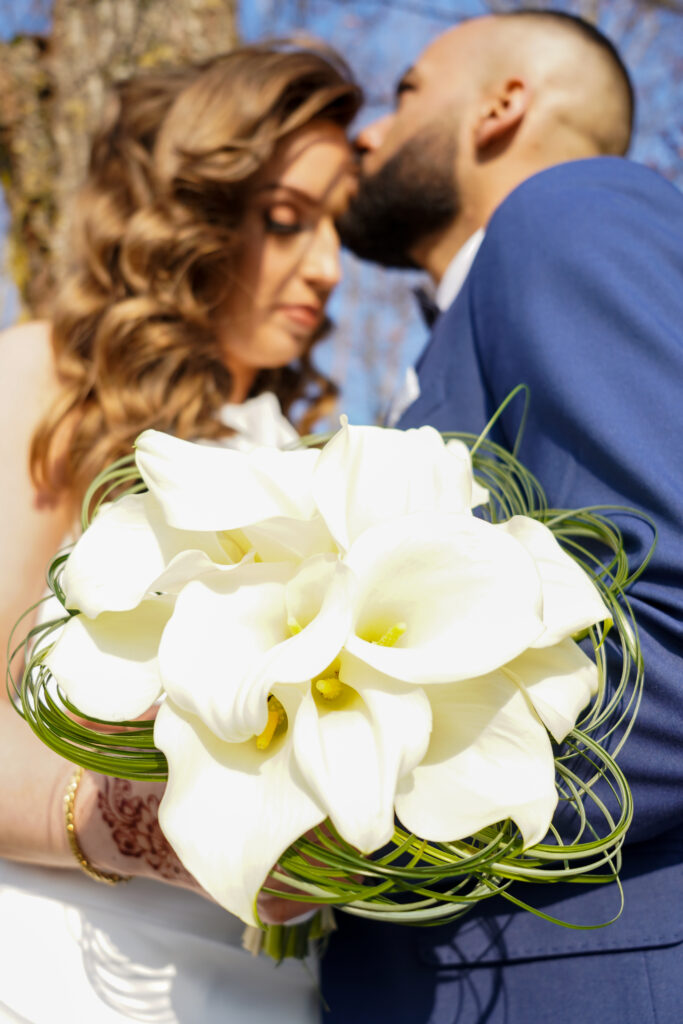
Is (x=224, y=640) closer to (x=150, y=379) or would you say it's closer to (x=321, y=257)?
(x=150, y=379)

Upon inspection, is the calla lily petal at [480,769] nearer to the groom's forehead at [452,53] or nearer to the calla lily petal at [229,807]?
the calla lily petal at [229,807]

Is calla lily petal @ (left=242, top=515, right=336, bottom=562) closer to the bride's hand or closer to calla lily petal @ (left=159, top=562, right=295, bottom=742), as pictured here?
calla lily petal @ (left=159, top=562, right=295, bottom=742)

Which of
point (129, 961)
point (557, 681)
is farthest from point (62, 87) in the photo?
point (557, 681)

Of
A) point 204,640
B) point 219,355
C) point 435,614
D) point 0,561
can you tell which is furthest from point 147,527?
point 219,355

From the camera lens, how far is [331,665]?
0.75 meters

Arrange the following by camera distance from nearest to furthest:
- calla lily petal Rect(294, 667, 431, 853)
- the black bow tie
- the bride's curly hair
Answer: calla lily petal Rect(294, 667, 431, 853)
the bride's curly hair
the black bow tie

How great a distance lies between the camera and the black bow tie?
2.84 meters

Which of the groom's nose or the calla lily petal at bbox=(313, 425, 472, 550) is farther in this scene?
the groom's nose

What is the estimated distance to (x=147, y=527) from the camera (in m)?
0.83

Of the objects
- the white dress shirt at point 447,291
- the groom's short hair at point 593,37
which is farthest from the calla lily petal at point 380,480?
the groom's short hair at point 593,37

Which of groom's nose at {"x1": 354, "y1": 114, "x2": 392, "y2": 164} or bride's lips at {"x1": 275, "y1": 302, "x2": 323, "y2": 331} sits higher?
groom's nose at {"x1": 354, "y1": 114, "x2": 392, "y2": 164}

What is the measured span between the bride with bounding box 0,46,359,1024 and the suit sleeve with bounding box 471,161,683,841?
0.74 meters

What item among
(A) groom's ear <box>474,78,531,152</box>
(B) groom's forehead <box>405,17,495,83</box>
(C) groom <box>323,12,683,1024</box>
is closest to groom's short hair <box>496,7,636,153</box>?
(B) groom's forehead <box>405,17,495,83</box>

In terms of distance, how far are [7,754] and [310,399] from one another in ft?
6.75
